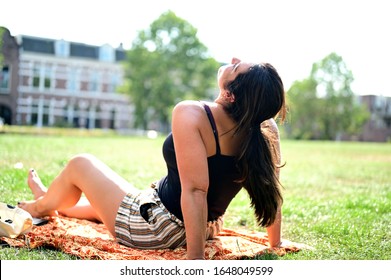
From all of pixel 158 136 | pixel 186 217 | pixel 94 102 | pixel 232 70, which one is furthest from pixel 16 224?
pixel 158 136

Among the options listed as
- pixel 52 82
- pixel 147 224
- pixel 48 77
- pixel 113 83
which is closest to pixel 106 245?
pixel 147 224

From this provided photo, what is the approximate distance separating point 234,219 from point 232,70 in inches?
49.4

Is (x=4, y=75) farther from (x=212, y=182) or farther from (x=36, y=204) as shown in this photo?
(x=212, y=182)

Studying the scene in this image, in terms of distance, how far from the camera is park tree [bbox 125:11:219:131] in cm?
949

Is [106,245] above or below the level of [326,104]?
below

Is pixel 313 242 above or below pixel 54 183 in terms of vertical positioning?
below

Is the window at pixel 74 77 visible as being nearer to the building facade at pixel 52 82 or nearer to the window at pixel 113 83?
the building facade at pixel 52 82

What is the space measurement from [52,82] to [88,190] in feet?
15.2

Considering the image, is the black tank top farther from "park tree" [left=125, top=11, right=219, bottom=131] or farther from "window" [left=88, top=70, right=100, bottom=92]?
"window" [left=88, top=70, right=100, bottom=92]

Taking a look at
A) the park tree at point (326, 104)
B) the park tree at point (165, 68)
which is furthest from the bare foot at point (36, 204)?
the park tree at point (326, 104)

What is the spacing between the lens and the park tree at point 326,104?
15.4m

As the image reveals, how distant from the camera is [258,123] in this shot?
169 cm
